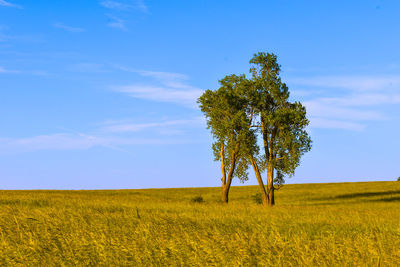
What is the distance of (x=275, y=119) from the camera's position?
3009cm

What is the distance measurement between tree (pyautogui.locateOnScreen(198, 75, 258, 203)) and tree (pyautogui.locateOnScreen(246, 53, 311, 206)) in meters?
1.07

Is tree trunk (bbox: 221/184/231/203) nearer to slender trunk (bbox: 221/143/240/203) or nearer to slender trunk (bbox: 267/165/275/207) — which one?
slender trunk (bbox: 221/143/240/203)

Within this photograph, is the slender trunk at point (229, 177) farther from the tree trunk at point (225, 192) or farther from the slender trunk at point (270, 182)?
the slender trunk at point (270, 182)

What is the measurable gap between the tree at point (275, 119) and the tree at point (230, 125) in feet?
3.51

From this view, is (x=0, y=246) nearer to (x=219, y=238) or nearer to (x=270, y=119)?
(x=219, y=238)

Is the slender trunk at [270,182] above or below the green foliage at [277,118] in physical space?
below

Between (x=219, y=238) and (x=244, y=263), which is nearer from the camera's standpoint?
(x=244, y=263)

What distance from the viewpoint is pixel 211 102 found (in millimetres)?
34969

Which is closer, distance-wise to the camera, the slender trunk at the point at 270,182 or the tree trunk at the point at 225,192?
the slender trunk at the point at 270,182

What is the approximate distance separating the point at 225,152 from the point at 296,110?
7867 millimetres

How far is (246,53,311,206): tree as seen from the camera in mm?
30734

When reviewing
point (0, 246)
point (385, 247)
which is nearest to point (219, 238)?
point (385, 247)

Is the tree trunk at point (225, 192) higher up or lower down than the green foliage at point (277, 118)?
lower down

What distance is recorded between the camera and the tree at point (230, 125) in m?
32.0
